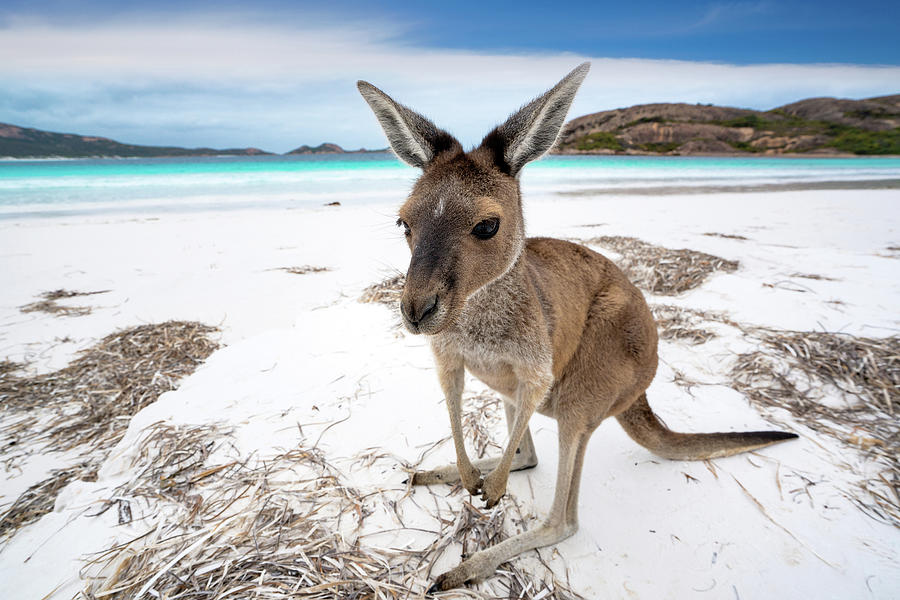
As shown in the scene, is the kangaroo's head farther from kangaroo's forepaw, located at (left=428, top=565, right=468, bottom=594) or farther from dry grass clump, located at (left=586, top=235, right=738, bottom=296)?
dry grass clump, located at (left=586, top=235, right=738, bottom=296)

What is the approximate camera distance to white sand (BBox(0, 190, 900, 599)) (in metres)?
1.93

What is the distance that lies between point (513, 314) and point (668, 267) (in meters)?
4.44

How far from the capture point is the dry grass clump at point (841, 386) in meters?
2.45

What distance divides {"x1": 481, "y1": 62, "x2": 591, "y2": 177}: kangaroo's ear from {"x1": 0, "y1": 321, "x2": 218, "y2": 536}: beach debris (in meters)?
3.03

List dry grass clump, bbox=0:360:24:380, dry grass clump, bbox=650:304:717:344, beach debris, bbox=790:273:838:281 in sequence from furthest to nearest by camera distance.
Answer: beach debris, bbox=790:273:838:281, dry grass clump, bbox=650:304:717:344, dry grass clump, bbox=0:360:24:380

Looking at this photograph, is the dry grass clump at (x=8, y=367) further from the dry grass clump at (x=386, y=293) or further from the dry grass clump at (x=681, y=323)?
the dry grass clump at (x=681, y=323)

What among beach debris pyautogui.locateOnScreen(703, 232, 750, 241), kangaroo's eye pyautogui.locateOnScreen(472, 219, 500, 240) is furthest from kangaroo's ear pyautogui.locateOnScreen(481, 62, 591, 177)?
beach debris pyautogui.locateOnScreen(703, 232, 750, 241)

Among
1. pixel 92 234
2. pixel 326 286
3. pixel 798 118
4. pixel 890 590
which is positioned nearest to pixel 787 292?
pixel 890 590

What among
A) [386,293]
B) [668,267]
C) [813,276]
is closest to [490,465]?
[386,293]

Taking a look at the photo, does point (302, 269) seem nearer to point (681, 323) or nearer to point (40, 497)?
point (40, 497)

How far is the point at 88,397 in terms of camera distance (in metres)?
3.37

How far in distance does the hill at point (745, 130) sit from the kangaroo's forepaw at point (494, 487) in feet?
173

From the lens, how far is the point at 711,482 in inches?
91.7

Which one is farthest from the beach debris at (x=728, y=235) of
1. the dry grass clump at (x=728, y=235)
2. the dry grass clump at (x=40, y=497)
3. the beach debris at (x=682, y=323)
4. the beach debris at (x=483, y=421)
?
the dry grass clump at (x=40, y=497)
